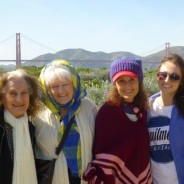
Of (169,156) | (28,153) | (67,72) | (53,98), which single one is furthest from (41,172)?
(169,156)

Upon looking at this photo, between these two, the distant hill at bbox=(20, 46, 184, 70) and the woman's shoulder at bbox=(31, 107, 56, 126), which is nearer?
the woman's shoulder at bbox=(31, 107, 56, 126)

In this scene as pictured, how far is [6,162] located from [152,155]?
0.95 meters

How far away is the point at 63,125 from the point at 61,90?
224mm

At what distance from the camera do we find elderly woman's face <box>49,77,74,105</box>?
2496 millimetres

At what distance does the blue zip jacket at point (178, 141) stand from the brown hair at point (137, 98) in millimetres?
228

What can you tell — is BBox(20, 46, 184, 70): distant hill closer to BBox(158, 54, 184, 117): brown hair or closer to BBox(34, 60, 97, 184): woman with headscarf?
BBox(158, 54, 184, 117): brown hair

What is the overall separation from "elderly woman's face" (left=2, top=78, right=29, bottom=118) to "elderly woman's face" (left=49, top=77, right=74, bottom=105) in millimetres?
193

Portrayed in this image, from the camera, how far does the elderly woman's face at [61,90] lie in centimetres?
250

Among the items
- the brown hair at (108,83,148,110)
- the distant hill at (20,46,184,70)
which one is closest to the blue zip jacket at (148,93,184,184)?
the brown hair at (108,83,148,110)

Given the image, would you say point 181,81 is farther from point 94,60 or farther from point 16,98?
point 94,60

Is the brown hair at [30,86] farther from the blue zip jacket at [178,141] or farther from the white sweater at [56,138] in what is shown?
the blue zip jacket at [178,141]

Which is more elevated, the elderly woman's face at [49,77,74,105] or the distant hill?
the distant hill

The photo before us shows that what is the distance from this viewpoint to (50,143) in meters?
2.46

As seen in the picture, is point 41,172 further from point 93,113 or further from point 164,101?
point 164,101
